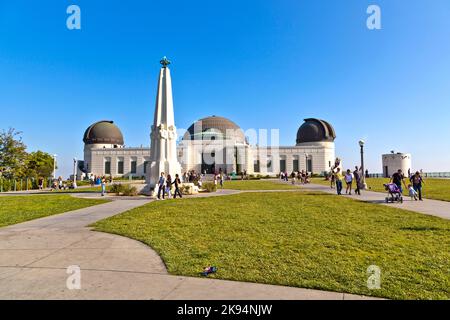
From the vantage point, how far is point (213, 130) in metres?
87.4

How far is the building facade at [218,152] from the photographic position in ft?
266

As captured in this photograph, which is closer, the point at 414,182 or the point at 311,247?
the point at 311,247

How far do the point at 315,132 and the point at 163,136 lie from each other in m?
75.2

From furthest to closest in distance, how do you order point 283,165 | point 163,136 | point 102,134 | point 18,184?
1. point 102,134
2. point 283,165
3. point 18,184
4. point 163,136

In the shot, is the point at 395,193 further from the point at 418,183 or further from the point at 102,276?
the point at 102,276

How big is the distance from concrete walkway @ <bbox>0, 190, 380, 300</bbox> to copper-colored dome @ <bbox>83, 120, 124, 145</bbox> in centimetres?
8961

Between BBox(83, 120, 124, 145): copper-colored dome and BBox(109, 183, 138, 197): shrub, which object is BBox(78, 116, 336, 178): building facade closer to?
BBox(83, 120, 124, 145): copper-colored dome

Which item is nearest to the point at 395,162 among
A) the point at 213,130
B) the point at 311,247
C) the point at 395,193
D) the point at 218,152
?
the point at 218,152

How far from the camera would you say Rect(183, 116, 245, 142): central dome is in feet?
281

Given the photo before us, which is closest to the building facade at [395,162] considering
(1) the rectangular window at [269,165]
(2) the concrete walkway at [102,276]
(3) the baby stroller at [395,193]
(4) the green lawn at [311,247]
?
(1) the rectangular window at [269,165]

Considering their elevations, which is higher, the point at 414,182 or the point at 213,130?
the point at 213,130

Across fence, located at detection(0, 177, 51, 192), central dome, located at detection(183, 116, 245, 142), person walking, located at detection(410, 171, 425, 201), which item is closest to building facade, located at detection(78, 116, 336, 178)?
central dome, located at detection(183, 116, 245, 142)
